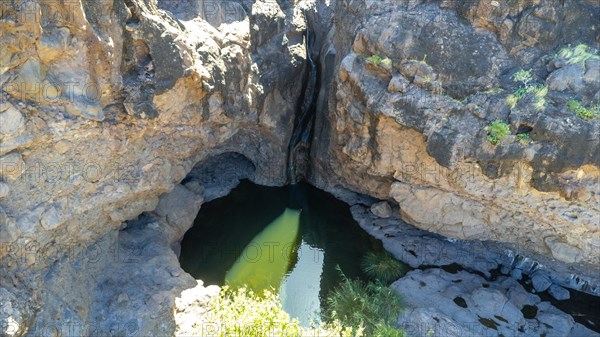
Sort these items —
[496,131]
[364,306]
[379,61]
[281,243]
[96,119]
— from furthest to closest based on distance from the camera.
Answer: [281,243]
[379,61]
[364,306]
[496,131]
[96,119]

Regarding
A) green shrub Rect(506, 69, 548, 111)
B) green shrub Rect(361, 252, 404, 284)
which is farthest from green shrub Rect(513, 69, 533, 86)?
green shrub Rect(361, 252, 404, 284)

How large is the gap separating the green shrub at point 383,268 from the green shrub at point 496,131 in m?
4.65

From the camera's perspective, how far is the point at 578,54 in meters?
10.7

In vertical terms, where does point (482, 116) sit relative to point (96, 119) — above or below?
above

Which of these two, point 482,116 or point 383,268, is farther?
point 383,268

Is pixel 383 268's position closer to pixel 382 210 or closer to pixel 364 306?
pixel 364 306

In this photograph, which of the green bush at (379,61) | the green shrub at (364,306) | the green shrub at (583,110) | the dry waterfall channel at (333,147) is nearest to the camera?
the dry waterfall channel at (333,147)

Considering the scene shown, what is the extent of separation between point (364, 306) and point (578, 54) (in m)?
7.84

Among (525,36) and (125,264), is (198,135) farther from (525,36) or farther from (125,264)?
(525,36)

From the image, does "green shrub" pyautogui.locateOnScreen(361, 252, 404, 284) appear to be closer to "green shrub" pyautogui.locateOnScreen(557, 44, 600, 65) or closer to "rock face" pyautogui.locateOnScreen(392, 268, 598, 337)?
"rock face" pyautogui.locateOnScreen(392, 268, 598, 337)

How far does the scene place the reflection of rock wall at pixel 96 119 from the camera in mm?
8086

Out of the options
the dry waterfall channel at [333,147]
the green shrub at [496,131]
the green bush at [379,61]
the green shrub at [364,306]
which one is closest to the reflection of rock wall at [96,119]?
the dry waterfall channel at [333,147]

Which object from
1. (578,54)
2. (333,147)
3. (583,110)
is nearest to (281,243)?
(333,147)

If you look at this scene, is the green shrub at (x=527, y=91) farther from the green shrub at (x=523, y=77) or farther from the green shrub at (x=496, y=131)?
the green shrub at (x=496, y=131)
